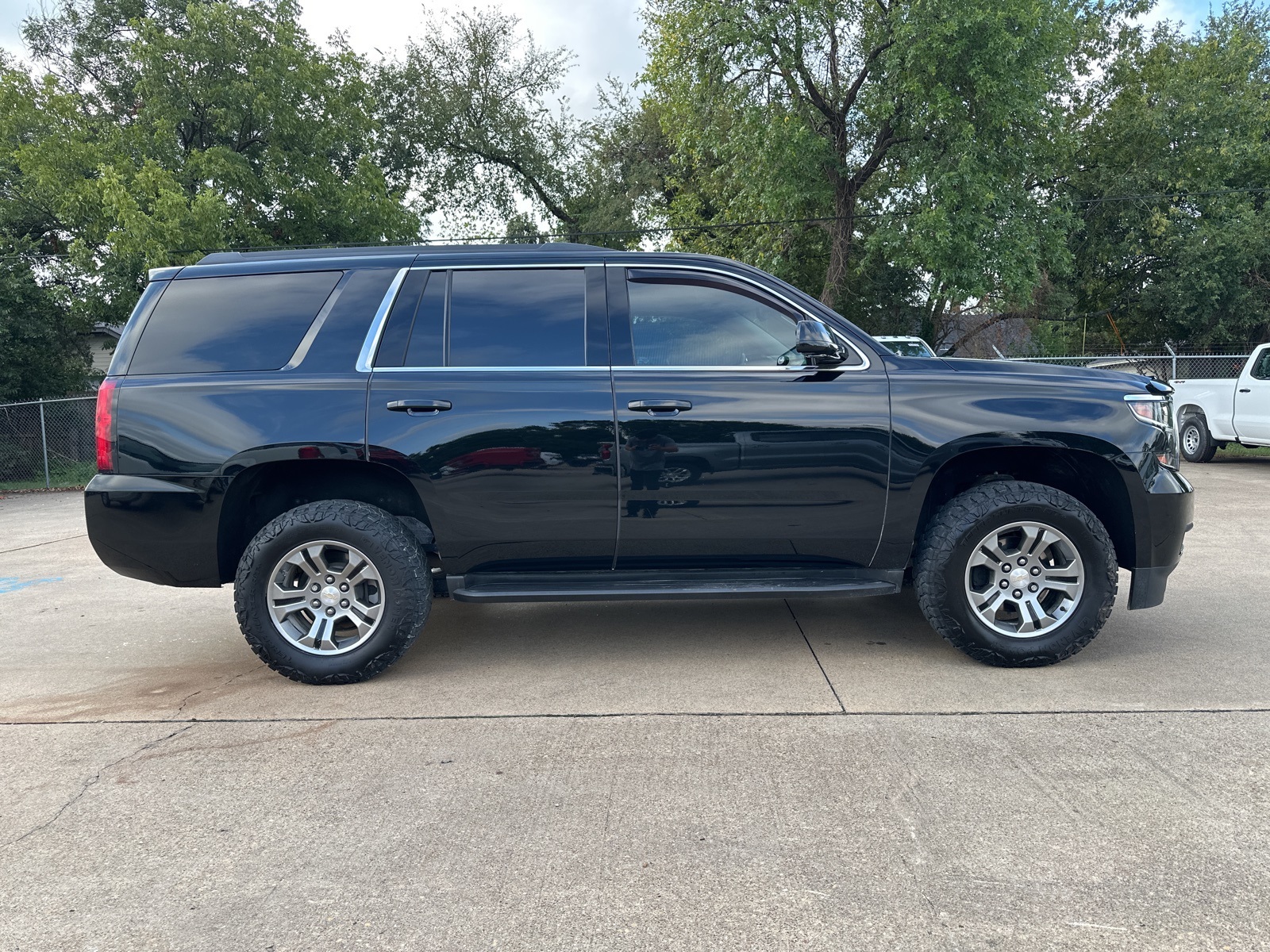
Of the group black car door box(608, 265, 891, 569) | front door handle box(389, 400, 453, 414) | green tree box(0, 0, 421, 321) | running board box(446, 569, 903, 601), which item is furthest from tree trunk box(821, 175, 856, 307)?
front door handle box(389, 400, 453, 414)

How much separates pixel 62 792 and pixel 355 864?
136cm

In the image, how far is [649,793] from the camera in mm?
3137

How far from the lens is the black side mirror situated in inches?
163

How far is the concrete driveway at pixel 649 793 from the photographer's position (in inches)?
95.0

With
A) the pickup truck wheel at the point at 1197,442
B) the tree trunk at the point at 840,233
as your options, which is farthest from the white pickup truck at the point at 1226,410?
the tree trunk at the point at 840,233

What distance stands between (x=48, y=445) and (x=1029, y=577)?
19.1 meters

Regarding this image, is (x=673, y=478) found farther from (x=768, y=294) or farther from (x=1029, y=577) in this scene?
(x=1029, y=577)

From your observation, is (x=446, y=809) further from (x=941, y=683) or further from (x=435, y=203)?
(x=435, y=203)

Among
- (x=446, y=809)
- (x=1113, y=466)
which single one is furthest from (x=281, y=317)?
(x=1113, y=466)

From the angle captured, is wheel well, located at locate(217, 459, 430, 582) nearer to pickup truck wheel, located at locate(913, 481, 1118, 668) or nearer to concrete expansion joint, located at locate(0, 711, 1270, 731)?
concrete expansion joint, located at locate(0, 711, 1270, 731)

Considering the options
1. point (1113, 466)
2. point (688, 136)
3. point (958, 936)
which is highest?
point (688, 136)

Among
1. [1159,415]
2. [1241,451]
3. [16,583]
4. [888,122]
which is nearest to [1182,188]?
[888,122]

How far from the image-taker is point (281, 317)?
4.45 meters

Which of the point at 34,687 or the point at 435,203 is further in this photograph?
the point at 435,203
